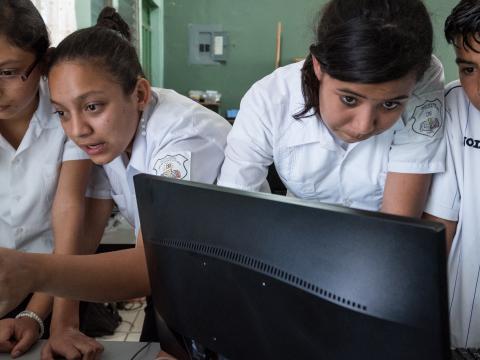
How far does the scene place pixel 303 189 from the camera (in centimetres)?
111

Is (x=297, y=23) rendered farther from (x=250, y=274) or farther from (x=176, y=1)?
(x=250, y=274)

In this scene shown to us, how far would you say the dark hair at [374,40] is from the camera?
2.50 feet

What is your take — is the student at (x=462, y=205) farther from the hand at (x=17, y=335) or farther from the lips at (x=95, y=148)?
the hand at (x=17, y=335)

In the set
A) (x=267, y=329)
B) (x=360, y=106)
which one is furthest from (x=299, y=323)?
(x=360, y=106)

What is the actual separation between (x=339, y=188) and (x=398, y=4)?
1.45 ft

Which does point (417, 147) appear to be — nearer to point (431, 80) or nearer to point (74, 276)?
point (431, 80)

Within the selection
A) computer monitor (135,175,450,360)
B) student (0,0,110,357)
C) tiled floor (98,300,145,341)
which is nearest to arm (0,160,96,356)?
student (0,0,110,357)

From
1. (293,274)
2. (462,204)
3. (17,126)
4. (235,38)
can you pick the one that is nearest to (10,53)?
(17,126)

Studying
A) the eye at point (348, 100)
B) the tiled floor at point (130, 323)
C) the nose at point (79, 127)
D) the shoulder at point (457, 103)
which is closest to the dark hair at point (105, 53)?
the nose at point (79, 127)

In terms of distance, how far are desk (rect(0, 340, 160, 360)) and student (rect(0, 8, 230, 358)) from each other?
37mm

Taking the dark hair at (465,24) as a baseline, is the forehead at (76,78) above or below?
below

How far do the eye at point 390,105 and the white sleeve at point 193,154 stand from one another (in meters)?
0.41

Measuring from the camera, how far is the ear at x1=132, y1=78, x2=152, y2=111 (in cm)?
107

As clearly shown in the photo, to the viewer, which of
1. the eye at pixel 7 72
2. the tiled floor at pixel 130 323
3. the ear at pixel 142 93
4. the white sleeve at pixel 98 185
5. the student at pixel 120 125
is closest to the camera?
the student at pixel 120 125
